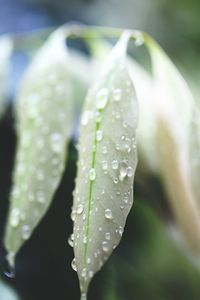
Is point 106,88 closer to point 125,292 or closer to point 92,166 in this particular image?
point 92,166

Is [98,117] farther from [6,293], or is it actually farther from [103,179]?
[6,293]

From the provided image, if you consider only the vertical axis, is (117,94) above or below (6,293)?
above

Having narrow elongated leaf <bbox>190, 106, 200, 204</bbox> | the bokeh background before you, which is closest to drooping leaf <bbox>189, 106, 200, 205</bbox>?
narrow elongated leaf <bbox>190, 106, 200, 204</bbox>

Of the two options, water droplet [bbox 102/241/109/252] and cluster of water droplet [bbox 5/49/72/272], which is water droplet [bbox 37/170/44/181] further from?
water droplet [bbox 102/241/109/252]

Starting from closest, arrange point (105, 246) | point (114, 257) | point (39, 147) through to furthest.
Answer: point (105, 246)
point (39, 147)
point (114, 257)

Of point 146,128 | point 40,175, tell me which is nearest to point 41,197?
point 40,175

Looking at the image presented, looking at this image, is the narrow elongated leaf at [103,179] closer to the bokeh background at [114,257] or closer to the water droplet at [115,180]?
the water droplet at [115,180]
